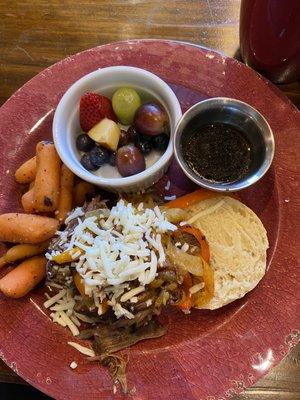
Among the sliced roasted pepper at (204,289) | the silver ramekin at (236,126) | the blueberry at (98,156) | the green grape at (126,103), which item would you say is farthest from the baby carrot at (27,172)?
the sliced roasted pepper at (204,289)

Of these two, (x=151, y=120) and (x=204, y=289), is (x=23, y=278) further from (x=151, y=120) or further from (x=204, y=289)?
(x=151, y=120)

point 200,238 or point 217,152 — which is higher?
point 217,152

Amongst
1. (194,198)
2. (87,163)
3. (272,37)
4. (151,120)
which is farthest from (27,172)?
(272,37)

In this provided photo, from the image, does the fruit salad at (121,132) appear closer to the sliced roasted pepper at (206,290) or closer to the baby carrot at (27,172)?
the baby carrot at (27,172)

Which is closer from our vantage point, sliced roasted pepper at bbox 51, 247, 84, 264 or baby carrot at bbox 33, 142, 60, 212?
sliced roasted pepper at bbox 51, 247, 84, 264

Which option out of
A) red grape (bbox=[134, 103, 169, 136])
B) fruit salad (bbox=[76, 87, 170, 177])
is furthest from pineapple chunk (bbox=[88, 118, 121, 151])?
red grape (bbox=[134, 103, 169, 136])

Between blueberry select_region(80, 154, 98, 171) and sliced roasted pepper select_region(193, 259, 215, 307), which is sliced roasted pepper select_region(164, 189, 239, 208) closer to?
sliced roasted pepper select_region(193, 259, 215, 307)

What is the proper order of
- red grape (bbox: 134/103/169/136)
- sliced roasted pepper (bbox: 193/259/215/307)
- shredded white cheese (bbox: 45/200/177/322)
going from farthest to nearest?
red grape (bbox: 134/103/169/136)
sliced roasted pepper (bbox: 193/259/215/307)
shredded white cheese (bbox: 45/200/177/322)
